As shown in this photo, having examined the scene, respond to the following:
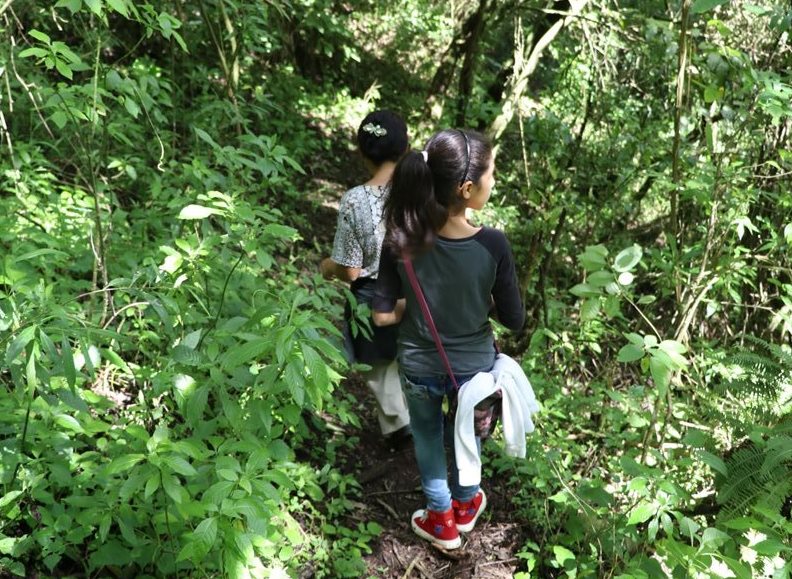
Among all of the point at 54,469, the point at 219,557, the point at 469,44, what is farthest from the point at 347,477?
the point at 469,44

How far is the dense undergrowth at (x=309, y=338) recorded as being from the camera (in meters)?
2.12

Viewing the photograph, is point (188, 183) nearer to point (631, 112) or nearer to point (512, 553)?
point (512, 553)

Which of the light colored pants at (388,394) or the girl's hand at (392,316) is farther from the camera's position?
the light colored pants at (388,394)

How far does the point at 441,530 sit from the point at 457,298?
1261mm

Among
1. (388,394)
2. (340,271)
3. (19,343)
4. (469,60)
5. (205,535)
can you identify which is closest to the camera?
(19,343)

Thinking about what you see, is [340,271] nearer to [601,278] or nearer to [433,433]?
[433,433]

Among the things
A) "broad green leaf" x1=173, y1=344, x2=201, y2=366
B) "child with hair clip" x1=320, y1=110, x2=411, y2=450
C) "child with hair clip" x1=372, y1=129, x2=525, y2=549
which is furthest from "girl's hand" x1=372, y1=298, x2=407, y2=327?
"broad green leaf" x1=173, y1=344, x2=201, y2=366

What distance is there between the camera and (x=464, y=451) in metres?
2.75

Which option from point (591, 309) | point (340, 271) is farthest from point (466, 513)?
point (340, 271)

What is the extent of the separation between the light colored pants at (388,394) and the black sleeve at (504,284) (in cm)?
95

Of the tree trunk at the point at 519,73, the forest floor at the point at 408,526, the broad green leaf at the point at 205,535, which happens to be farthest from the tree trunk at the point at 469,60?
the broad green leaf at the point at 205,535

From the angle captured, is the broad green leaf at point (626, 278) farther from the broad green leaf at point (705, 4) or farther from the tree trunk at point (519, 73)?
the tree trunk at point (519, 73)

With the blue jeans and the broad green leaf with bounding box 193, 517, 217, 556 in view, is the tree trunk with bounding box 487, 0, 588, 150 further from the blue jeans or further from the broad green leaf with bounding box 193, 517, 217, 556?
the broad green leaf with bounding box 193, 517, 217, 556

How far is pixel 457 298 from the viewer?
8.59 feet
